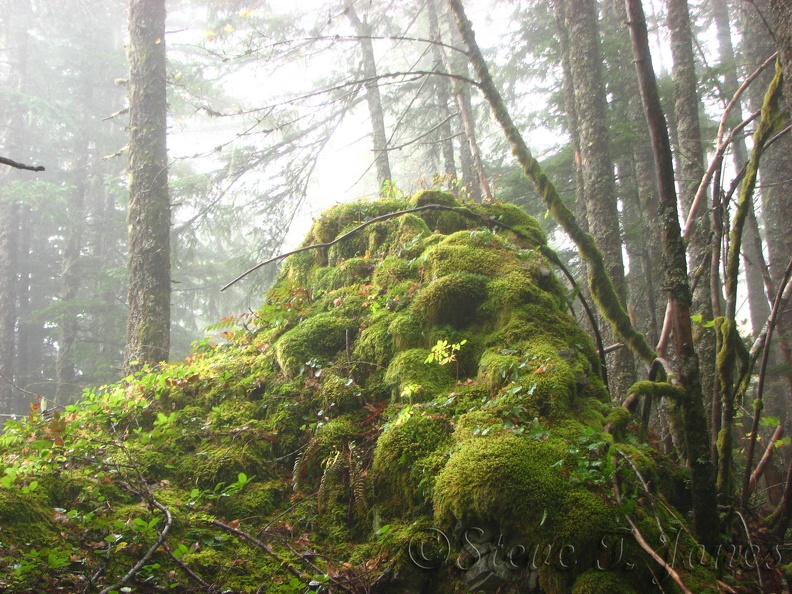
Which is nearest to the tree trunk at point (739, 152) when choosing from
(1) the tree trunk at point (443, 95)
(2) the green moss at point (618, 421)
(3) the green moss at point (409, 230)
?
(1) the tree trunk at point (443, 95)

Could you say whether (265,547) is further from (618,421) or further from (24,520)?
(618,421)

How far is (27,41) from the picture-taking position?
22.0m

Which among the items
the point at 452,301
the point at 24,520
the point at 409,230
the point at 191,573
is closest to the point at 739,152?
the point at 409,230

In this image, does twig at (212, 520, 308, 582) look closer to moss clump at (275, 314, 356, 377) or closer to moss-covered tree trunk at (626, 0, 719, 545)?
moss clump at (275, 314, 356, 377)

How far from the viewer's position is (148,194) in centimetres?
791

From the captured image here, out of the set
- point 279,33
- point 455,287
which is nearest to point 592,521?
point 455,287

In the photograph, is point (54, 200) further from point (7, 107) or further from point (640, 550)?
point (640, 550)

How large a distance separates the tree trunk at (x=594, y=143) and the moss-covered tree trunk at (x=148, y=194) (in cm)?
629

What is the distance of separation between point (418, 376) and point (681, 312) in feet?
6.10

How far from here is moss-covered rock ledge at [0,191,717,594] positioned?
272 centimetres

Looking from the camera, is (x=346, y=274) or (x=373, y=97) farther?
(x=373, y=97)

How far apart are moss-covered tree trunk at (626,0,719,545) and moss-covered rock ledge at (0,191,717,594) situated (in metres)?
0.28

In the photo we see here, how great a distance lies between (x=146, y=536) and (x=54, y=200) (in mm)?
20087

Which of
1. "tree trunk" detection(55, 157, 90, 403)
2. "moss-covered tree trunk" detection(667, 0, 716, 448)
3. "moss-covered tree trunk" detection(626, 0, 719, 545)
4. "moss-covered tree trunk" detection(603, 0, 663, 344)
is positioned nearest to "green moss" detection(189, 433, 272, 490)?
"moss-covered tree trunk" detection(626, 0, 719, 545)
